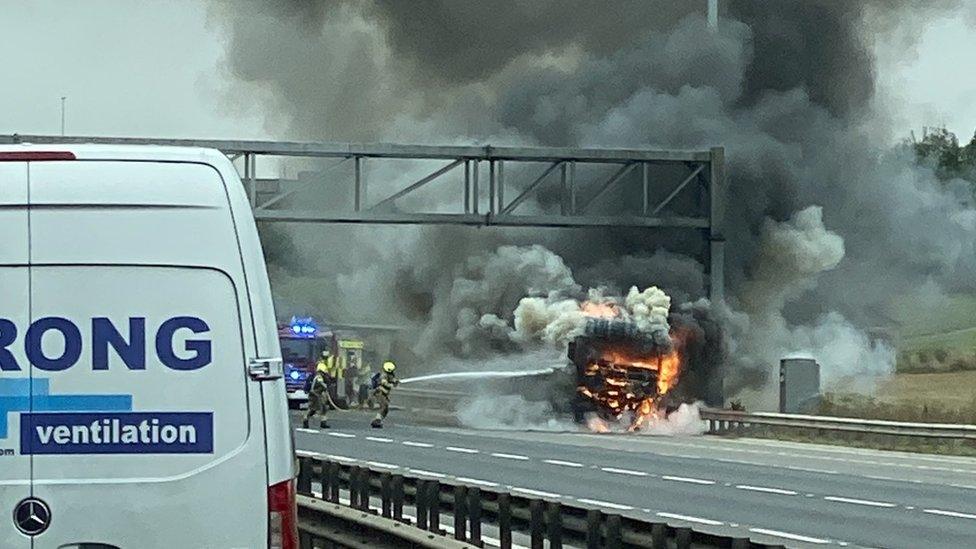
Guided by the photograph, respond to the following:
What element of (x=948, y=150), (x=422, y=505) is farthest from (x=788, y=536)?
(x=948, y=150)

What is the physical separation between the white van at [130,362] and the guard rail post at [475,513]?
7464 millimetres

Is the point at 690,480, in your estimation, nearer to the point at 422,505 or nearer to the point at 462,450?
the point at 462,450

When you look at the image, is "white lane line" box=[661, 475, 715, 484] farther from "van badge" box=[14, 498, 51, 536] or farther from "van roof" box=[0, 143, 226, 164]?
"van badge" box=[14, 498, 51, 536]

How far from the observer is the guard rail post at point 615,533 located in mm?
12758

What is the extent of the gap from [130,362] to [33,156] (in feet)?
2.58

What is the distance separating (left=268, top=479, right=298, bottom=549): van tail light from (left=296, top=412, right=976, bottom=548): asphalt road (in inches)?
319

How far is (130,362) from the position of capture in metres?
7.50

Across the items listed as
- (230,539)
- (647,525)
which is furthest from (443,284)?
(230,539)

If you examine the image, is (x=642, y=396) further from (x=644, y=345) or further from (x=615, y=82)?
(x=615, y=82)

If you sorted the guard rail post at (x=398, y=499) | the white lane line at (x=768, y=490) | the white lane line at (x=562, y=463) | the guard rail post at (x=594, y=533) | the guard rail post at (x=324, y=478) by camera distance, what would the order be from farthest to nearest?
the white lane line at (x=562, y=463) → the white lane line at (x=768, y=490) → the guard rail post at (x=324, y=478) → the guard rail post at (x=398, y=499) → the guard rail post at (x=594, y=533)

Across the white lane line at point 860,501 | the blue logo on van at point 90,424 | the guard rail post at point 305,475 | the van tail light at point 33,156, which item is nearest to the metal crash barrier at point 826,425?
the white lane line at point 860,501

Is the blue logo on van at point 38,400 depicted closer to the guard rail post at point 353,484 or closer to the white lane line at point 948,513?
the guard rail post at point 353,484

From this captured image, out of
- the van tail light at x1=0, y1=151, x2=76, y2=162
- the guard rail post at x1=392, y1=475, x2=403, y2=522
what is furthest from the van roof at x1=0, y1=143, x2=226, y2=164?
the guard rail post at x1=392, y1=475, x2=403, y2=522

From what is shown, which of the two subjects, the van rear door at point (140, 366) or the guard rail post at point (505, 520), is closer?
the van rear door at point (140, 366)
